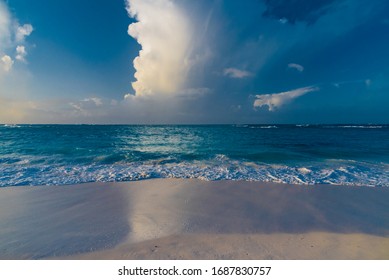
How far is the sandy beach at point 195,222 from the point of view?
355 centimetres

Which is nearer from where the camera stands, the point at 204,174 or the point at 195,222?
the point at 195,222

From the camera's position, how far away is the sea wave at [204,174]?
8.09 m

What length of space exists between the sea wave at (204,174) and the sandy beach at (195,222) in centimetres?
Result: 91

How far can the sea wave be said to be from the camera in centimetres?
809

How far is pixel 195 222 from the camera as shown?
460cm

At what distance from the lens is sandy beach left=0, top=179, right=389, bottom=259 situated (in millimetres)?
3551

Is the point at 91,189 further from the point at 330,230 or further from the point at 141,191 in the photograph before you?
the point at 330,230

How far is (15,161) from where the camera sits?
12.4 m

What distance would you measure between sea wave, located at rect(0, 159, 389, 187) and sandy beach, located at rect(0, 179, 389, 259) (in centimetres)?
91

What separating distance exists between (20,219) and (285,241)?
6491 mm

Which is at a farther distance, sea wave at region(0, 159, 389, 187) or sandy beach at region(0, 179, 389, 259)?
sea wave at region(0, 159, 389, 187)

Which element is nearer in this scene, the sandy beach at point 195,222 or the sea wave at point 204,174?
the sandy beach at point 195,222

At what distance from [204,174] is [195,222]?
462 centimetres
